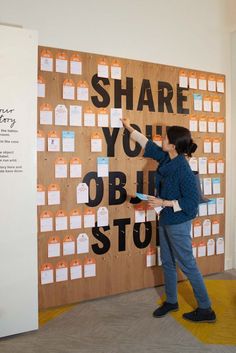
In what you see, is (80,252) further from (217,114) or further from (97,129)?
(217,114)

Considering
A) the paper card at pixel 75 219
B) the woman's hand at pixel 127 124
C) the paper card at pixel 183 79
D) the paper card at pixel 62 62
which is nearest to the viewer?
the paper card at pixel 62 62

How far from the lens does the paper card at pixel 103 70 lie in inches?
117

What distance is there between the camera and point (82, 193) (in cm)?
293

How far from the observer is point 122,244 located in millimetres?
3137

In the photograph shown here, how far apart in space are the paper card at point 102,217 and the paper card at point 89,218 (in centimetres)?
6

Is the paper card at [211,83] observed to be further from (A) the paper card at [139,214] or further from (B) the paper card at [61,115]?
(B) the paper card at [61,115]

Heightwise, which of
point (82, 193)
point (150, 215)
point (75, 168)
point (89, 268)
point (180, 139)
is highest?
point (180, 139)

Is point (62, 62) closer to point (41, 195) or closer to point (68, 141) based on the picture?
point (68, 141)

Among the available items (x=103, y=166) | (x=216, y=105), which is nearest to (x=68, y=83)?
(x=103, y=166)

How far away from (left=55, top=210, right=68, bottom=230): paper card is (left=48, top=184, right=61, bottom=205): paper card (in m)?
0.09

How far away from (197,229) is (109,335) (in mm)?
1568

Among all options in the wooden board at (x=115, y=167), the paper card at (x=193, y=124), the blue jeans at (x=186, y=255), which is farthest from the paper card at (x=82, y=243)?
the paper card at (x=193, y=124)

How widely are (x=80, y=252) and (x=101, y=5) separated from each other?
2.21m

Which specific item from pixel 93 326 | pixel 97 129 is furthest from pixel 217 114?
pixel 93 326
